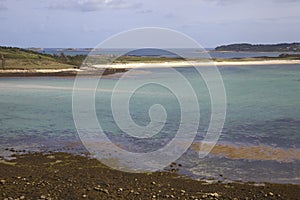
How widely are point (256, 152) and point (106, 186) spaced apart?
5.32m

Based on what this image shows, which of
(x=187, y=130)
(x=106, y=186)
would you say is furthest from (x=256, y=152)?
(x=106, y=186)

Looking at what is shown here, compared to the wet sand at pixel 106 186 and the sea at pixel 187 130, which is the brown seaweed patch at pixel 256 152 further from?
the wet sand at pixel 106 186

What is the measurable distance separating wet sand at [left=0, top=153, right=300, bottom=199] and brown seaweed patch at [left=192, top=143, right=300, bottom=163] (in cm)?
238

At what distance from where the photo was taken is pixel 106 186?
866cm

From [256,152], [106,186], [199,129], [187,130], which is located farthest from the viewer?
[199,129]

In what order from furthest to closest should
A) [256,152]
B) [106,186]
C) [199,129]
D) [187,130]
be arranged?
[199,129]
[187,130]
[256,152]
[106,186]

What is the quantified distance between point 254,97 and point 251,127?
1054 centimetres

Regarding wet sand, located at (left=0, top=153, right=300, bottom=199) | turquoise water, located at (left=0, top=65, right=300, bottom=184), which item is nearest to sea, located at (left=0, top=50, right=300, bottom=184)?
turquoise water, located at (left=0, top=65, right=300, bottom=184)

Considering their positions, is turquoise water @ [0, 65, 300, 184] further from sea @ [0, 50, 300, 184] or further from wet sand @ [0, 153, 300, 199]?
wet sand @ [0, 153, 300, 199]

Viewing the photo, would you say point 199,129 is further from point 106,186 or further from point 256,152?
point 106,186

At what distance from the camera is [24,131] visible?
49.3 feet

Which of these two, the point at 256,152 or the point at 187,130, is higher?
the point at 187,130

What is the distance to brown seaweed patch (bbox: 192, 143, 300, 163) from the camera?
11.4m

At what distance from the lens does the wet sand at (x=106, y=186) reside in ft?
26.5
